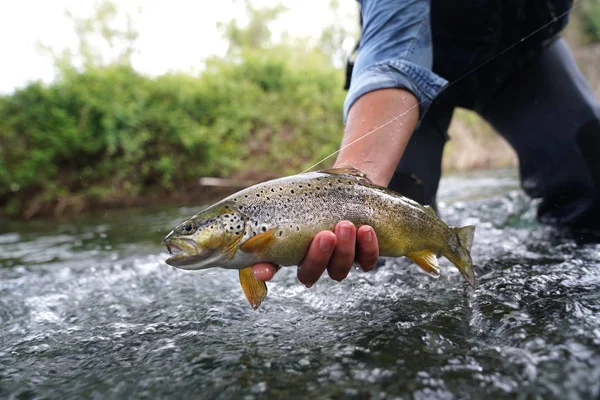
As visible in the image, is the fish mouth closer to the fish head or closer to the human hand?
the fish head

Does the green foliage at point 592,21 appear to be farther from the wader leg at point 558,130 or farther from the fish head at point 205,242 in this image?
the fish head at point 205,242

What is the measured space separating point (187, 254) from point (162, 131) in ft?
34.6

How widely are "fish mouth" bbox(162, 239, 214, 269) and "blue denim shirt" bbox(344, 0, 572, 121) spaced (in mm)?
1143

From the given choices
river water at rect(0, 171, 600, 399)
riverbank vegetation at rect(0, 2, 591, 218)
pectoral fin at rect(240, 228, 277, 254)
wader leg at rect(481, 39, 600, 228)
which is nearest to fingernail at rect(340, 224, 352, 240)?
pectoral fin at rect(240, 228, 277, 254)

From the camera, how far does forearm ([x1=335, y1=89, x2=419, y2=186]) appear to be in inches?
85.0

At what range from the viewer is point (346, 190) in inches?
78.0

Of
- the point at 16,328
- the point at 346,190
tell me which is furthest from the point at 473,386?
the point at 16,328

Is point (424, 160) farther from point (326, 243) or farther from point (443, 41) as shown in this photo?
point (326, 243)

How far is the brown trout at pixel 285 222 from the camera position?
1.84 metres

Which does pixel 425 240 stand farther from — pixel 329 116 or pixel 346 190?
pixel 329 116

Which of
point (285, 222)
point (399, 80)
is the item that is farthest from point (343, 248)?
point (399, 80)

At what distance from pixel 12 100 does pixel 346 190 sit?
10.7 m

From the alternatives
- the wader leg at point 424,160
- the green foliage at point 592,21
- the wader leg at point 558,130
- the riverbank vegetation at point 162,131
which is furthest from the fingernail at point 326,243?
the green foliage at point 592,21

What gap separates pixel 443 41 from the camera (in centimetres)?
297
